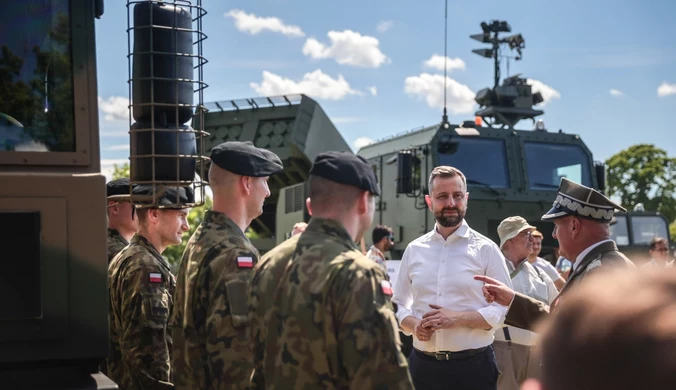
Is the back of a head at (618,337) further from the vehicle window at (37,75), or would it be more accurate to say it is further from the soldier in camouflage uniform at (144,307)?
the soldier in camouflage uniform at (144,307)

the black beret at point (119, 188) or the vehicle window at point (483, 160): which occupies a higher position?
the vehicle window at point (483, 160)

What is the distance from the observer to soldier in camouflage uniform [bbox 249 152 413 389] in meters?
2.30

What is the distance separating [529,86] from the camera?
36.5ft

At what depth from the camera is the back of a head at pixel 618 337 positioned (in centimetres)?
75

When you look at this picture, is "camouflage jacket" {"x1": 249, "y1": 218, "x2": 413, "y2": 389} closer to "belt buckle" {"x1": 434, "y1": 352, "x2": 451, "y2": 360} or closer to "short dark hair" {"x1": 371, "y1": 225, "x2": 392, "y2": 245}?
"belt buckle" {"x1": 434, "y1": 352, "x2": 451, "y2": 360}

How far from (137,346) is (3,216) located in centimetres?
159

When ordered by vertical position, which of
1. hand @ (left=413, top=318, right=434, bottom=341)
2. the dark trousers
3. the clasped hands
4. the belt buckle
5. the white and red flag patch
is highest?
the white and red flag patch

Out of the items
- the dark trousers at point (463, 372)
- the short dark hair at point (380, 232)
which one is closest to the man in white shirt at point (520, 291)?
the dark trousers at point (463, 372)

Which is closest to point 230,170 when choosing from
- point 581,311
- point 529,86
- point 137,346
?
point 137,346

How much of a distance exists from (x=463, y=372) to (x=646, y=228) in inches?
311

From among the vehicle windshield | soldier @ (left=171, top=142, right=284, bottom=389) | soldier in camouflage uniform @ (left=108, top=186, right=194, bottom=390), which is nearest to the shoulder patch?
soldier @ (left=171, top=142, right=284, bottom=389)

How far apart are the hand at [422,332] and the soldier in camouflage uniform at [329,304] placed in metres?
1.80

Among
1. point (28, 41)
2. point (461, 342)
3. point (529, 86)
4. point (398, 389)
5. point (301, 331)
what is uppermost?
point (529, 86)

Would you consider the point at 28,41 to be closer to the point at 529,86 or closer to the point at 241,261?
the point at 241,261
